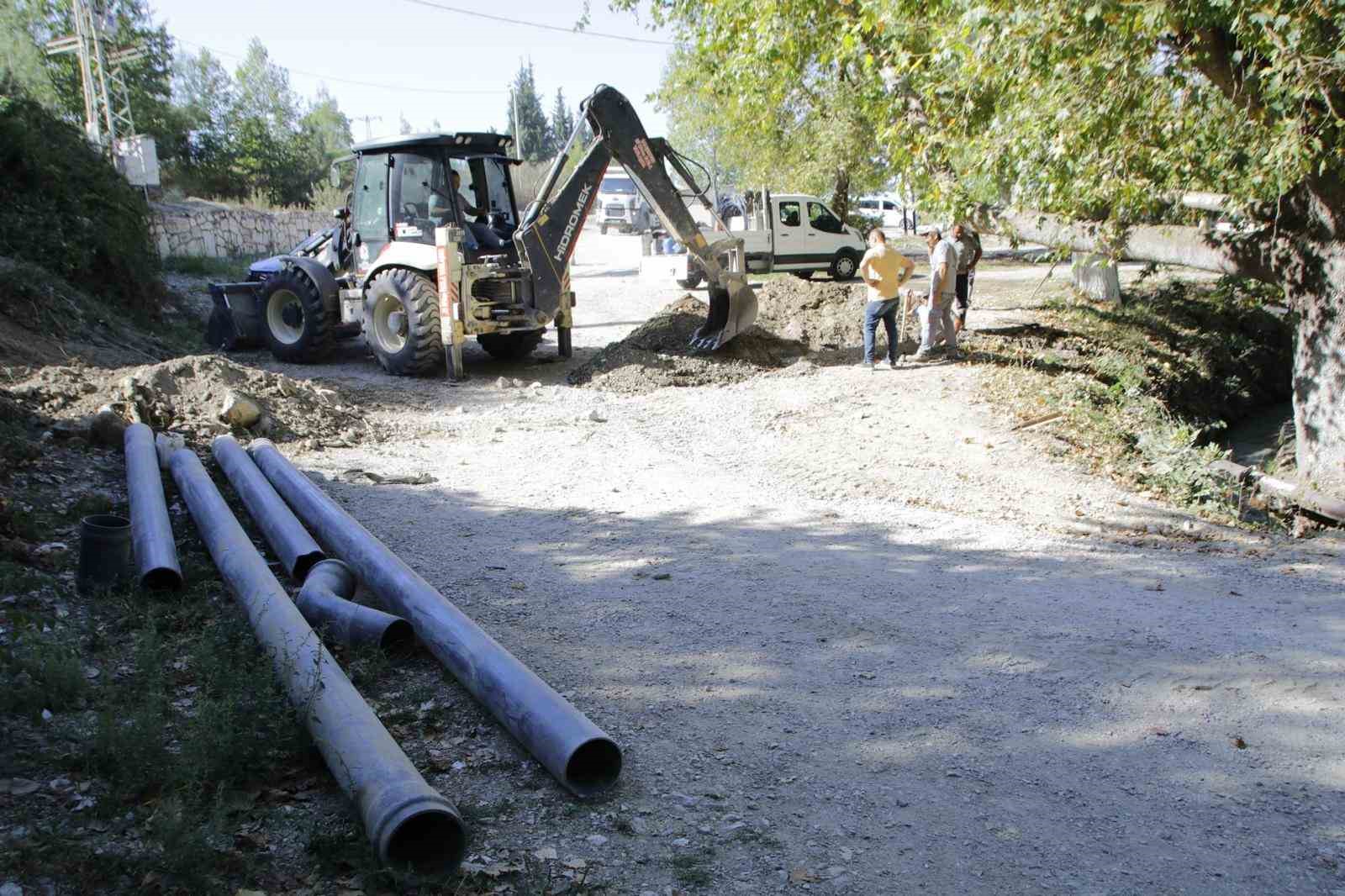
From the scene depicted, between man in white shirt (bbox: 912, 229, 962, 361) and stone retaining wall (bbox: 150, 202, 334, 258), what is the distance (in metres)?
23.4

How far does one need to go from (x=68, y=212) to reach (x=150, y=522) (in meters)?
11.9

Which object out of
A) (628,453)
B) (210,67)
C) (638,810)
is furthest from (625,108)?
(210,67)

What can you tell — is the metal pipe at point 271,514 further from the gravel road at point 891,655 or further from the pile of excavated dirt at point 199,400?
the pile of excavated dirt at point 199,400

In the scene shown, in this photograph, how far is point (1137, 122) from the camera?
914cm

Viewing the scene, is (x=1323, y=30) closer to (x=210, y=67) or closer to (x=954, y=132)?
(x=954, y=132)

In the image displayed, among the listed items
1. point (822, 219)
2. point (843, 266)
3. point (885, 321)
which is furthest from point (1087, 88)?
point (843, 266)

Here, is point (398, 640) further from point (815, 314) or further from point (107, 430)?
point (815, 314)

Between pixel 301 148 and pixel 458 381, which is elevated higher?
pixel 301 148

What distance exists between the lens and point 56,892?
→ 286cm

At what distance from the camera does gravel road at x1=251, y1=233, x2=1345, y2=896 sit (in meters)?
3.40

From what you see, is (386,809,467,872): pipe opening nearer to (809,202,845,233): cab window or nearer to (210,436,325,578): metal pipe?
(210,436,325,578): metal pipe

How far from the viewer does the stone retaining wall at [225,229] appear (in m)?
30.5

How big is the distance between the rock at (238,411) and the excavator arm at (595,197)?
401cm

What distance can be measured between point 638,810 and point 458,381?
957 cm
